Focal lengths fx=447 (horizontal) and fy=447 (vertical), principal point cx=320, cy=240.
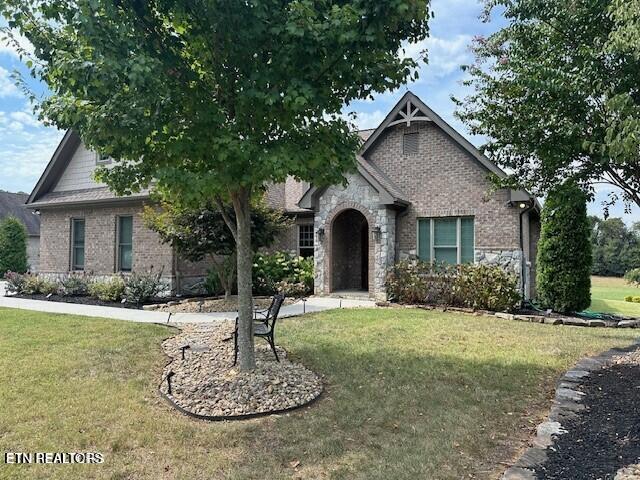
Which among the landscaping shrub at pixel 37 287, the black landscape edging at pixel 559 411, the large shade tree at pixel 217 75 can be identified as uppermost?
the large shade tree at pixel 217 75

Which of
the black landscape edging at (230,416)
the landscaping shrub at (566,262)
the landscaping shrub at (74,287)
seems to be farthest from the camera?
the landscaping shrub at (74,287)

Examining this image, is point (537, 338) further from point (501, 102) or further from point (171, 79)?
point (171, 79)

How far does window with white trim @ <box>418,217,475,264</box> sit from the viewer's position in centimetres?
1388

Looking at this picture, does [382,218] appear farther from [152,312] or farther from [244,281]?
[244,281]

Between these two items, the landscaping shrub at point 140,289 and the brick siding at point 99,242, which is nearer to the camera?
the landscaping shrub at point 140,289

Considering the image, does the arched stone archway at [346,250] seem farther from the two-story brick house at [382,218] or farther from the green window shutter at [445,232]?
the green window shutter at [445,232]

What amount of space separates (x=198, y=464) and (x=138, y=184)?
3.90 m

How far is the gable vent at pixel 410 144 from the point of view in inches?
581

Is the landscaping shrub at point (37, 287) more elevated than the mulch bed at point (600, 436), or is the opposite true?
the landscaping shrub at point (37, 287)

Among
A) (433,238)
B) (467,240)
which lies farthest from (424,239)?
(467,240)

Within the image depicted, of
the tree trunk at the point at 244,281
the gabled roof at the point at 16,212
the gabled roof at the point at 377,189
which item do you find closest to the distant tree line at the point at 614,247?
the gabled roof at the point at 377,189

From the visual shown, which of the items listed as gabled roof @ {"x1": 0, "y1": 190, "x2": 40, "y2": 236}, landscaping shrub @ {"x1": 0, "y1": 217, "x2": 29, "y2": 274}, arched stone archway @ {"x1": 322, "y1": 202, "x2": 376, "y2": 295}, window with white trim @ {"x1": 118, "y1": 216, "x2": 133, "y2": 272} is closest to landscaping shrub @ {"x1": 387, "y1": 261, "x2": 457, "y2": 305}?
arched stone archway @ {"x1": 322, "y1": 202, "x2": 376, "y2": 295}

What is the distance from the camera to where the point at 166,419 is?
4691 millimetres

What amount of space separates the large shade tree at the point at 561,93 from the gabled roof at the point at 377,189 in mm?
5682
